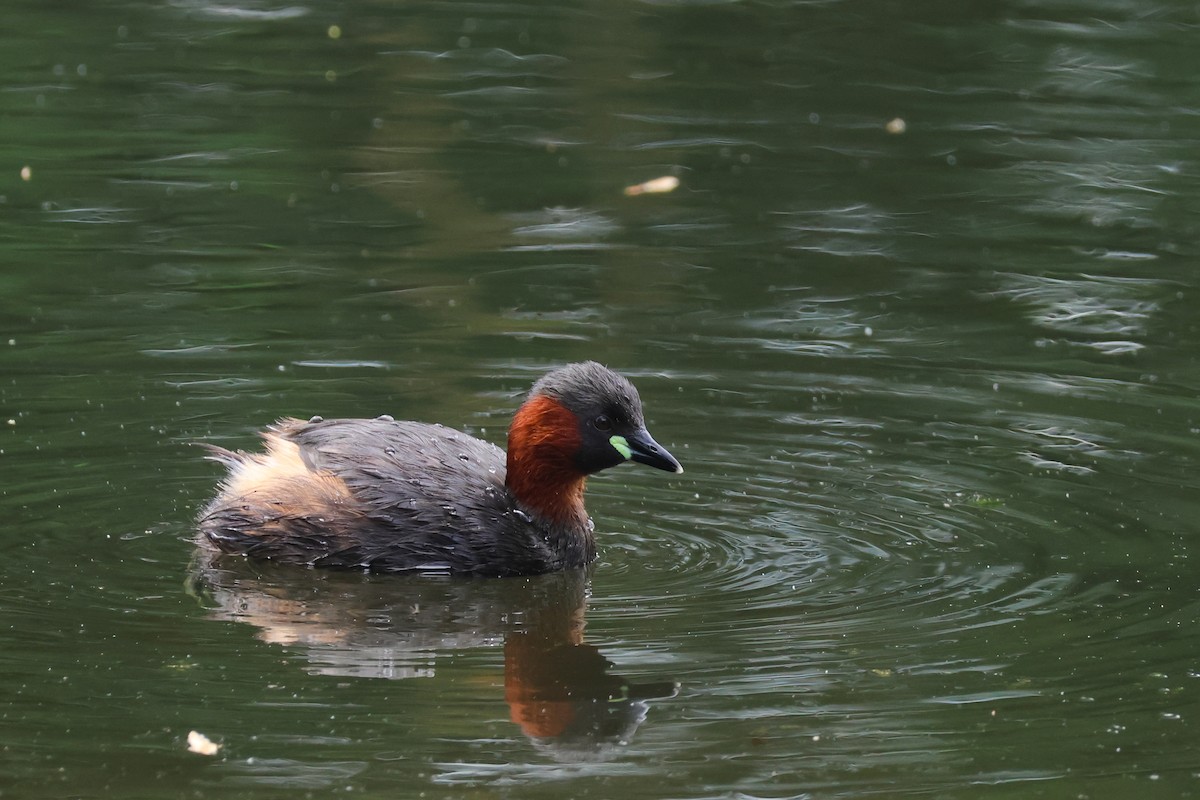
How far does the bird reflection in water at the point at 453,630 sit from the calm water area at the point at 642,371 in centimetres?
3

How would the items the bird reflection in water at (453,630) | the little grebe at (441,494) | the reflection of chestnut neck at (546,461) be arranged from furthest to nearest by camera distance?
the reflection of chestnut neck at (546,461) < the little grebe at (441,494) < the bird reflection in water at (453,630)

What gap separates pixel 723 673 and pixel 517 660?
0.77 m

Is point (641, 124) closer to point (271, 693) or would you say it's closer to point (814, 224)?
point (814, 224)

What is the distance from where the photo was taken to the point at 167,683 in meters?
6.48

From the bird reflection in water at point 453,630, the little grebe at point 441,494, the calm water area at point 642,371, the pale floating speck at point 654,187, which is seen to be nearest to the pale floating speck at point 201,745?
the calm water area at point 642,371

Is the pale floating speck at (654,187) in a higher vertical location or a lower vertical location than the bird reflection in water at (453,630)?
higher

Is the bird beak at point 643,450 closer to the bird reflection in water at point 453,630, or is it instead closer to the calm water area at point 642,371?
the calm water area at point 642,371

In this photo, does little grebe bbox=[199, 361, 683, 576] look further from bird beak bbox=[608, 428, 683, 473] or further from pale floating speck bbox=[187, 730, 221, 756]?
pale floating speck bbox=[187, 730, 221, 756]

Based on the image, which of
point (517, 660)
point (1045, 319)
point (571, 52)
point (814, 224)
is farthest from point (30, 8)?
point (517, 660)

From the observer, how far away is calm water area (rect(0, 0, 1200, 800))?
6.26 meters

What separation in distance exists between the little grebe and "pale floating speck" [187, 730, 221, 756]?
192 centimetres

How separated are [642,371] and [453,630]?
3215 mm

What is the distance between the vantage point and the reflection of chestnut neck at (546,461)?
8055 mm

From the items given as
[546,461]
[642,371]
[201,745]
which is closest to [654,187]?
[642,371]
